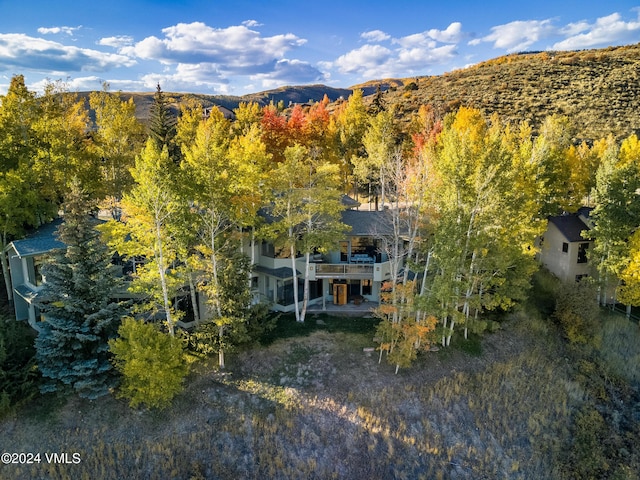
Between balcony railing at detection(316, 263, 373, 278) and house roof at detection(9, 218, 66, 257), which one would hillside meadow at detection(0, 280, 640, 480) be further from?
house roof at detection(9, 218, 66, 257)

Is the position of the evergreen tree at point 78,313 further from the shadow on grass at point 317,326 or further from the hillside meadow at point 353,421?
the shadow on grass at point 317,326

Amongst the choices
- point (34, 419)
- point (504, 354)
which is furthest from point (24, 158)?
point (504, 354)

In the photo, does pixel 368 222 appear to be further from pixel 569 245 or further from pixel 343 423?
pixel 569 245

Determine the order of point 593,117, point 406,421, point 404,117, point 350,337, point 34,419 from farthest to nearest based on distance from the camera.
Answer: point 404,117
point 593,117
point 350,337
point 406,421
point 34,419

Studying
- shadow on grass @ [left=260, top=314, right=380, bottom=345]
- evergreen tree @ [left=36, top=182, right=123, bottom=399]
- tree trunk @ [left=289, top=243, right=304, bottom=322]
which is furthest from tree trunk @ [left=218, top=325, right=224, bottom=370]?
tree trunk @ [left=289, top=243, right=304, bottom=322]

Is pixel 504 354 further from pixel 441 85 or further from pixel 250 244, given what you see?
pixel 441 85

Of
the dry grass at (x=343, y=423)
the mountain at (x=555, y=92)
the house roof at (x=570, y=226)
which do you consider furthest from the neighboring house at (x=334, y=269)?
Result: the mountain at (x=555, y=92)
